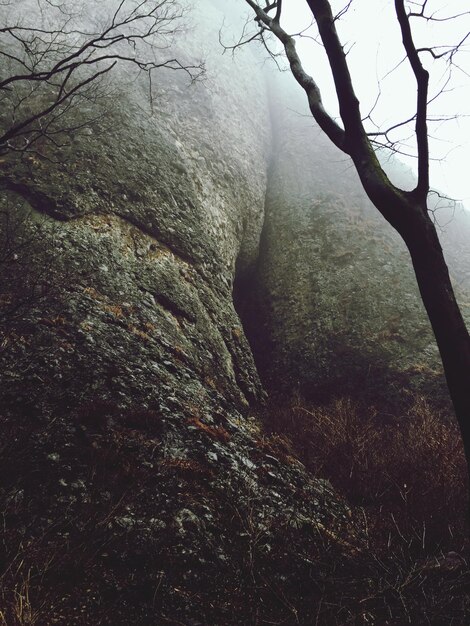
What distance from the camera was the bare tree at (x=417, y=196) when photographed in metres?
2.88

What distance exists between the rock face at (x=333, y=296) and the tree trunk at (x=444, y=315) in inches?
217

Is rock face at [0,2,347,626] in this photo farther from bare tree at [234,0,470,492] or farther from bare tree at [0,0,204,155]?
bare tree at [234,0,470,492]

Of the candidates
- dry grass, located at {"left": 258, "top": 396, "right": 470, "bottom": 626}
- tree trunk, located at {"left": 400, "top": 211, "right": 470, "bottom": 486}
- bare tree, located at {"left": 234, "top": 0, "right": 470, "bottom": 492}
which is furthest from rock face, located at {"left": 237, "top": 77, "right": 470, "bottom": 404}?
tree trunk, located at {"left": 400, "top": 211, "right": 470, "bottom": 486}

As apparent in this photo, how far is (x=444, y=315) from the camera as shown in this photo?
2959 millimetres

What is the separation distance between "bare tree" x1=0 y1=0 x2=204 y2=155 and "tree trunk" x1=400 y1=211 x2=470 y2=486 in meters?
3.87

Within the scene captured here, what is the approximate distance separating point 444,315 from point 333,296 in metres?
8.08

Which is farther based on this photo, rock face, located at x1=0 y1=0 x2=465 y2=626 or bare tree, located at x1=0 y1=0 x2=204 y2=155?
bare tree, located at x1=0 y1=0 x2=204 y2=155

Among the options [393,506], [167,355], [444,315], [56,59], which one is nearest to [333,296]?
[167,355]

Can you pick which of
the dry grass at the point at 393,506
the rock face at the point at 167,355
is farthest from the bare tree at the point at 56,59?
the dry grass at the point at 393,506

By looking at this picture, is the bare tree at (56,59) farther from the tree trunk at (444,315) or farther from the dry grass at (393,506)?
the dry grass at (393,506)

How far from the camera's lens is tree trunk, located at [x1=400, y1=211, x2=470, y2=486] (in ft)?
9.24

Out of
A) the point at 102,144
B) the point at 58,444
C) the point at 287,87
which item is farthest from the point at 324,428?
the point at 287,87

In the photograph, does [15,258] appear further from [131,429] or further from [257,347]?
[257,347]

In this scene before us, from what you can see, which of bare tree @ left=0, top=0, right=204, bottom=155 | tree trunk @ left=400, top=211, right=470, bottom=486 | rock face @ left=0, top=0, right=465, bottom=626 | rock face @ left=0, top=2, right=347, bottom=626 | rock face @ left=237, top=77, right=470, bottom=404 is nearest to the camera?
rock face @ left=0, top=2, right=347, bottom=626
